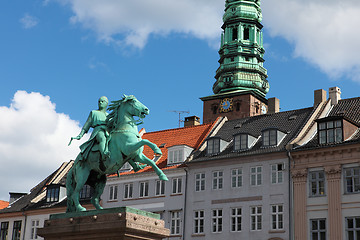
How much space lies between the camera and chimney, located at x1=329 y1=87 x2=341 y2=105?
4709 centimetres

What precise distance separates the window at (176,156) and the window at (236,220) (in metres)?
6.40

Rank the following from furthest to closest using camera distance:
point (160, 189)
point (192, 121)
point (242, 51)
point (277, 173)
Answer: point (242, 51) → point (192, 121) → point (160, 189) → point (277, 173)

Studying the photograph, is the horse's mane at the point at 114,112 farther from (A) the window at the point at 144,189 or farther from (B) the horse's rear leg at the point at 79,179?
(A) the window at the point at 144,189

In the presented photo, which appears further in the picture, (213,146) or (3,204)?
(3,204)

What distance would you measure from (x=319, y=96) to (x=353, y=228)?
11748 millimetres

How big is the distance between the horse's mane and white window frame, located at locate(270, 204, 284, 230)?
81.2 feet

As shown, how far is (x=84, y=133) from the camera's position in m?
19.9

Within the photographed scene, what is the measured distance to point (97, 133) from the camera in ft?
63.8

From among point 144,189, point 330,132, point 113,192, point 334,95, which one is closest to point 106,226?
point 330,132

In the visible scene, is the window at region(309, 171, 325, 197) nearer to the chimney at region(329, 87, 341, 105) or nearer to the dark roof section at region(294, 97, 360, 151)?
the dark roof section at region(294, 97, 360, 151)

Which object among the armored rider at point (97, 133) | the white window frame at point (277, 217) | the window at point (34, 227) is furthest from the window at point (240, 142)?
the armored rider at point (97, 133)

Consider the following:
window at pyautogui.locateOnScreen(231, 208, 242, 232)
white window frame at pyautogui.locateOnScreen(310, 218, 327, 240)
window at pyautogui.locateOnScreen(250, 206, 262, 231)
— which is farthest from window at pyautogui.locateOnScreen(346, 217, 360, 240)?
window at pyautogui.locateOnScreen(231, 208, 242, 232)

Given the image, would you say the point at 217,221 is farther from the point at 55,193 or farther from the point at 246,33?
the point at 246,33

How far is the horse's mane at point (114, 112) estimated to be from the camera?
773 inches
